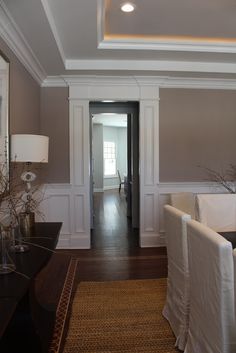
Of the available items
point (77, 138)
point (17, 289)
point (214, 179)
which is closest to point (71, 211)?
point (77, 138)

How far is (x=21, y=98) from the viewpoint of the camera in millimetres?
3264

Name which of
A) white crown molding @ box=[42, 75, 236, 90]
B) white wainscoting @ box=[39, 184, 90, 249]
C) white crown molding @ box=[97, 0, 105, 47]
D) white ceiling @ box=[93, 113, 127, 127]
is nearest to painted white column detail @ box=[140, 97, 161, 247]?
white crown molding @ box=[42, 75, 236, 90]

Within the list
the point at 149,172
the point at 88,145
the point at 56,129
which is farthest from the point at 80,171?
the point at 149,172

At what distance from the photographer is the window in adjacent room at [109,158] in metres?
12.2

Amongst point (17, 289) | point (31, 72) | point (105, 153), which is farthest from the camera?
point (105, 153)

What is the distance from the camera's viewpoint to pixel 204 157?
4605 mm

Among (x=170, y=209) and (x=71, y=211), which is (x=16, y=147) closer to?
(x=170, y=209)

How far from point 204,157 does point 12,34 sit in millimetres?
3236

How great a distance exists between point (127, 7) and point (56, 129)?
2.14 meters

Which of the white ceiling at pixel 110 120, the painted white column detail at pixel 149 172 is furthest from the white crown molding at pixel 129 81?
the white ceiling at pixel 110 120

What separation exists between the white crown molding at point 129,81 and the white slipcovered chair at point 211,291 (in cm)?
311

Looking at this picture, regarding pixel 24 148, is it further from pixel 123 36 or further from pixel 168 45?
pixel 168 45

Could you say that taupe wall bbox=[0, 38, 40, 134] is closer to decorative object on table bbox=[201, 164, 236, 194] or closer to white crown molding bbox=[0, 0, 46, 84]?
white crown molding bbox=[0, 0, 46, 84]

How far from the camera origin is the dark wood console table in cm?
135
